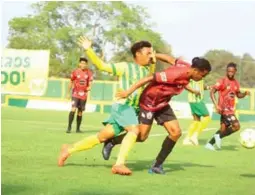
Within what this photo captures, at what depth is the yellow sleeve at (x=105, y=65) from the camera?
25.2 feet

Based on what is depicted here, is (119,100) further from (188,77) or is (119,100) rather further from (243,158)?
(243,158)

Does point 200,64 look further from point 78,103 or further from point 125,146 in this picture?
point 78,103

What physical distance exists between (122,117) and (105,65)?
686mm

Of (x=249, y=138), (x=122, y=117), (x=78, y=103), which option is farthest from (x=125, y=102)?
(x=78, y=103)

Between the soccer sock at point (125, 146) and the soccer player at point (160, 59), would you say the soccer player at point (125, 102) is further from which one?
the soccer player at point (160, 59)

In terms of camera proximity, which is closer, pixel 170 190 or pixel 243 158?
pixel 170 190

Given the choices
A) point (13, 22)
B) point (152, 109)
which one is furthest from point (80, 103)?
point (13, 22)

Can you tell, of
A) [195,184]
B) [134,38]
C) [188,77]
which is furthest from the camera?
[134,38]

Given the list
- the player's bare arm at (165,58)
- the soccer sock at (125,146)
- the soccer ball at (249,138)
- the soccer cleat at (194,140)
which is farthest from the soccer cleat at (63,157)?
the soccer cleat at (194,140)

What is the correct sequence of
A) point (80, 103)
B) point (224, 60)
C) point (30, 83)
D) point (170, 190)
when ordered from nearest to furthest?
point (170, 190)
point (80, 103)
point (30, 83)
point (224, 60)

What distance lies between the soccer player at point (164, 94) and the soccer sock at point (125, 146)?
0.84 ft

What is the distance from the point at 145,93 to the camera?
8.04 meters

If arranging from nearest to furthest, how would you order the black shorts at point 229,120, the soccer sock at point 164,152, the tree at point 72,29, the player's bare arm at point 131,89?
the player's bare arm at point 131,89, the soccer sock at point 164,152, the black shorts at point 229,120, the tree at point 72,29

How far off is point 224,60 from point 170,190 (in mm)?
54825
